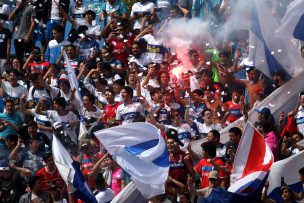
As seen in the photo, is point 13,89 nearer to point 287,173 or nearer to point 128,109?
point 128,109

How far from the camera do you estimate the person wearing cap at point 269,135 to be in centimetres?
1591

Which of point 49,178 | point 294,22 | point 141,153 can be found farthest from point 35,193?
point 294,22

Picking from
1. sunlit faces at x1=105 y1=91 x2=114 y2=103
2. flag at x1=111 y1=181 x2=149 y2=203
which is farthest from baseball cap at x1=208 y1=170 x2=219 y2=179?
sunlit faces at x1=105 y1=91 x2=114 y2=103

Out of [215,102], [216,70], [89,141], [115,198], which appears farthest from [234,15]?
[115,198]

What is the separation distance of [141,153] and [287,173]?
1914 mm

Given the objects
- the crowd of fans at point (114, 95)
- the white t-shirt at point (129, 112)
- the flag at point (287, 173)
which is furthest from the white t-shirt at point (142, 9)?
the flag at point (287, 173)

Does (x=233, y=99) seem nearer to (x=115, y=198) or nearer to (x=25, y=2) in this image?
(x=115, y=198)

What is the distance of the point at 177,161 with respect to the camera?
16.4m

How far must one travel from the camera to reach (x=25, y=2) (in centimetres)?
2278

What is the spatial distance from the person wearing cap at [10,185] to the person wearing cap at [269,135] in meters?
3.62

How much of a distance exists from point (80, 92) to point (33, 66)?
6.49ft

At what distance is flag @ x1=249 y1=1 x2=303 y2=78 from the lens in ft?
56.7

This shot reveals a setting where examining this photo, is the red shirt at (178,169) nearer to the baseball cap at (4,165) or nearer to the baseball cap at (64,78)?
the baseball cap at (4,165)

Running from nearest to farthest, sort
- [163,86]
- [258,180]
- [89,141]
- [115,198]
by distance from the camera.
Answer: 1. [258,180]
2. [115,198]
3. [89,141]
4. [163,86]
